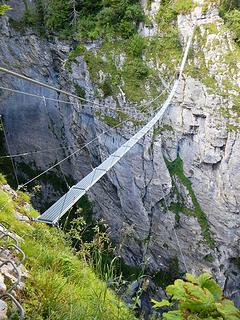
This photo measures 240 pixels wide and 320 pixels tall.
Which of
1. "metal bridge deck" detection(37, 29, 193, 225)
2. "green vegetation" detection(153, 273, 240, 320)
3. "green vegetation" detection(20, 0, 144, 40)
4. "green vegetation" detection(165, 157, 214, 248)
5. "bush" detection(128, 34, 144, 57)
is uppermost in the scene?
"green vegetation" detection(20, 0, 144, 40)

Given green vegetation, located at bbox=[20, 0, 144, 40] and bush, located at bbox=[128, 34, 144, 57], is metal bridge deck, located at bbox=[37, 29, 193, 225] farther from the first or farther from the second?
green vegetation, located at bbox=[20, 0, 144, 40]

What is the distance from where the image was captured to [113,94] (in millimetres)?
11320

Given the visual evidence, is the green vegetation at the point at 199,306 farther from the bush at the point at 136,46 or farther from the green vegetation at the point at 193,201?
the bush at the point at 136,46

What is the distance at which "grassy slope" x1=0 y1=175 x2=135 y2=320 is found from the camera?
6.53 feet

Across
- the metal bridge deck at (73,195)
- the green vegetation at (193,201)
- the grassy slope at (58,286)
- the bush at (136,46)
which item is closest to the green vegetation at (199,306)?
the grassy slope at (58,286)

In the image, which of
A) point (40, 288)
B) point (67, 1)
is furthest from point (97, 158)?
point (40, 288)

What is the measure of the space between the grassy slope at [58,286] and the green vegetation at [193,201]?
6.94 metres

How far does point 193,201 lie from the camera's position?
10367 mm

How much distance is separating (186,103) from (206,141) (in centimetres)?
116

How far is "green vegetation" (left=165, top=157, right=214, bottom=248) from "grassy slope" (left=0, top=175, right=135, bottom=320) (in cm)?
694

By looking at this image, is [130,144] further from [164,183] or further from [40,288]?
[40,288]

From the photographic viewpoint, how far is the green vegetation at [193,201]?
405 inches

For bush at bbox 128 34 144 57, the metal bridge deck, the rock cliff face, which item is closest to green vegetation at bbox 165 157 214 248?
the rock cliff face

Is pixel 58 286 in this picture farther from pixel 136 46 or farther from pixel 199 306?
pixel 136 46
